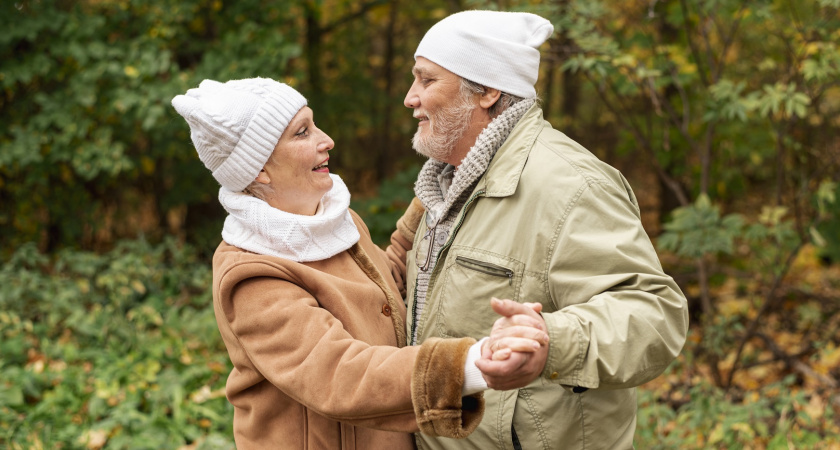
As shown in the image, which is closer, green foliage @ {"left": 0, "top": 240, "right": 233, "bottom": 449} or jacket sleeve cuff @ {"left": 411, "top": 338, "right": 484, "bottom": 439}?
jacket sleeve cuff @ {"left": 411, "top": 338, "right": 484, "bottom": 439}

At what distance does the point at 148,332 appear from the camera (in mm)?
5465

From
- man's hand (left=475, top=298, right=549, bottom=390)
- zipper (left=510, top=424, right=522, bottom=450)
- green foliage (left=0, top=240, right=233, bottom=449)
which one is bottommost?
green foliage (left=0, top=240, right=233, bottom=449)

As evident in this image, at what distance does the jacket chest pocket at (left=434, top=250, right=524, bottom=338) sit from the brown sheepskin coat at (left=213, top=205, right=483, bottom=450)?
9.0 inches

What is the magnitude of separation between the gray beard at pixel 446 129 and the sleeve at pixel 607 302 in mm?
555

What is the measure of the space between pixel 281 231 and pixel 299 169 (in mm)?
243

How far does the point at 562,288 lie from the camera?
1.99 m

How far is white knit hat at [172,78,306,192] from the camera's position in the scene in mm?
2117

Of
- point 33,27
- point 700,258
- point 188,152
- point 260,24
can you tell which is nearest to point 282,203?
point 700,258

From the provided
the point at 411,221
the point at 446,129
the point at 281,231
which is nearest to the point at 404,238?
the point at 411,221

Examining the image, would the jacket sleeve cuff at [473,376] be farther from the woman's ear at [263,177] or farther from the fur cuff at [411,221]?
the fur cuff at [411,221]

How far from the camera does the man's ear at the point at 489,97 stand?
2.41 metres

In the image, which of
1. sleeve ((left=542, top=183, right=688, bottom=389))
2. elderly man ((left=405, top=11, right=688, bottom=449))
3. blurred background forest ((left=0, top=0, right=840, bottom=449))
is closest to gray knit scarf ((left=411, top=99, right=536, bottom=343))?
elderly man ((left=405, top=11, right=688, bottom=449))

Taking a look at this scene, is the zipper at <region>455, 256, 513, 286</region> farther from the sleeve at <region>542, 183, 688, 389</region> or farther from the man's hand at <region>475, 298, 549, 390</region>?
the man's hand at <region>475, 298, 549, 390</region>

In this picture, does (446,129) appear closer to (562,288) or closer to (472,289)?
(472,289)
